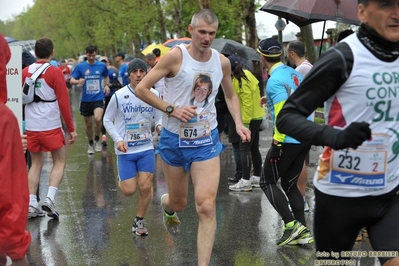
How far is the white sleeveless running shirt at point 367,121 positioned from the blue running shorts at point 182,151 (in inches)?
86.8

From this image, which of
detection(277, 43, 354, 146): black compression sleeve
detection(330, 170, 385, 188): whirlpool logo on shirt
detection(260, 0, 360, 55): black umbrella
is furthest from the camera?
detection(260, 0, 360, 55): black umbrella

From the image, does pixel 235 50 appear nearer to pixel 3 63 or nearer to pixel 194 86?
pixel 194 86

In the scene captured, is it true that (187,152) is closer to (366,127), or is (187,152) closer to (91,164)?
(366,127)

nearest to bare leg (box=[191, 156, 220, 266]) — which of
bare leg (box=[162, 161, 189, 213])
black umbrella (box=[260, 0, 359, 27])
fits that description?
bare leg (box=[162, 161, 189, 213])

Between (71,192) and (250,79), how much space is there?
302 cm

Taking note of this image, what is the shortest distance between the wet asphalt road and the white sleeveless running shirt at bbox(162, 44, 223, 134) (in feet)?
4.71

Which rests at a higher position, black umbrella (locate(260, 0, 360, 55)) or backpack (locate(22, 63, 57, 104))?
black umbrella (locate(260, 0, 360, 55))

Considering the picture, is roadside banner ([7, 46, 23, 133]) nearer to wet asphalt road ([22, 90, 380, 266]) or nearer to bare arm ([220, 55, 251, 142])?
bare arm ([220, 55, 251, 142])

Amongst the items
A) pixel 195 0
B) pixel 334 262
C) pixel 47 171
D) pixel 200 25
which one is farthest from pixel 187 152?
pixel 195 0

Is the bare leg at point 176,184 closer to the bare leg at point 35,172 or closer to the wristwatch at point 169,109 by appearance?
the wristwatch at point 169,109

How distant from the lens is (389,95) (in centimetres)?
366

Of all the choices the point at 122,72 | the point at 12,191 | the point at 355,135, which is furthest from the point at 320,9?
the point at 122,72

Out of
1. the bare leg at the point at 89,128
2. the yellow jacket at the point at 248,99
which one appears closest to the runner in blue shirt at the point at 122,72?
the bare leg at the point at 89,128

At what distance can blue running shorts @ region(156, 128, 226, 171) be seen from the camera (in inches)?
232
